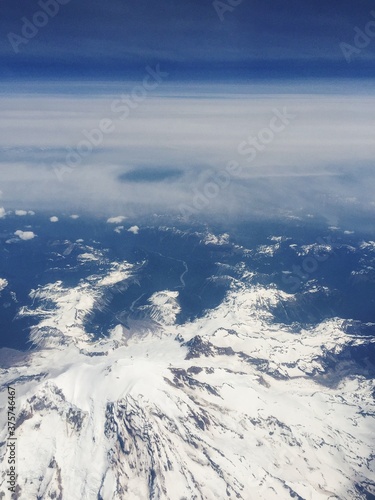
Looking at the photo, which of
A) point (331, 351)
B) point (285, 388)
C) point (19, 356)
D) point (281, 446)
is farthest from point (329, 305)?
point (19, 356)

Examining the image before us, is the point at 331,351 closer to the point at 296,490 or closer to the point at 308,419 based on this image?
the point at 308,419

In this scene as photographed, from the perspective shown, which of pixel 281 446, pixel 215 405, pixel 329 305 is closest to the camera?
pixel 281 446

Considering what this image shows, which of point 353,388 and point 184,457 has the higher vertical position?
point 184,457

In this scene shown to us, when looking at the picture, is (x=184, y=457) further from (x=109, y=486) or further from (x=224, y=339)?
(x=224, y=339)

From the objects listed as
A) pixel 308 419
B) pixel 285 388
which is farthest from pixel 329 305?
pixel 308 419

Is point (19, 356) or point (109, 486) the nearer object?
point (109, 486)

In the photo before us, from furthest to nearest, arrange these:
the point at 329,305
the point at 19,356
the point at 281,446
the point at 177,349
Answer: the point at 329,305 < the point at 19,356 < the point at 177,349 < the point at 281,446

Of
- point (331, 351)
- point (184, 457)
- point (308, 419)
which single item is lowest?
point (331, 351)
